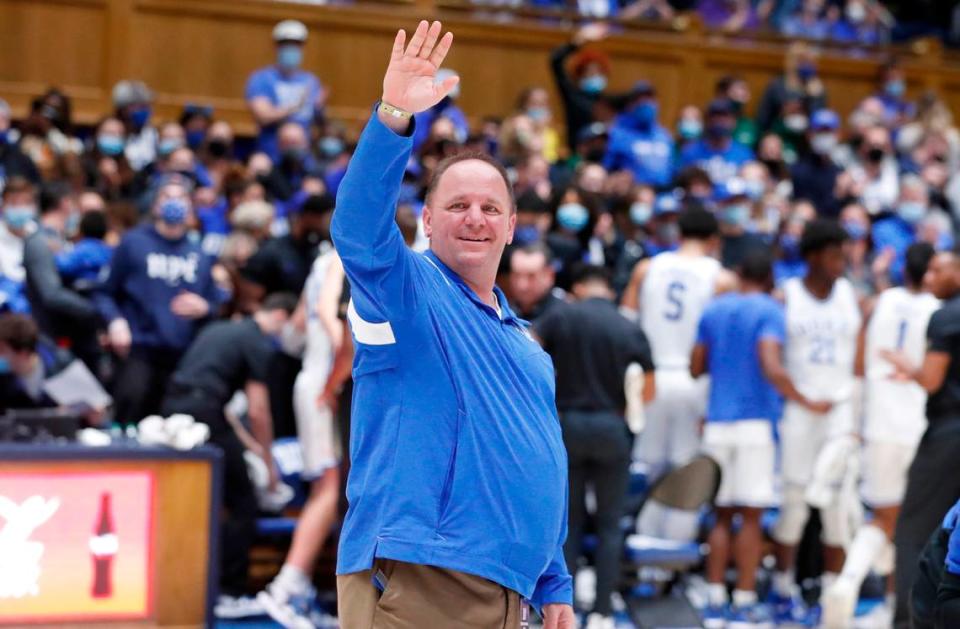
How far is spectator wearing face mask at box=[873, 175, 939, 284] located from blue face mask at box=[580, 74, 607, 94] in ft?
9.35

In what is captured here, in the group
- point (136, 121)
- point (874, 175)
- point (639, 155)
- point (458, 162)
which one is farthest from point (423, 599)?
point (874, 175)

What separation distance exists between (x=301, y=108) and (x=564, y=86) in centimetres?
271

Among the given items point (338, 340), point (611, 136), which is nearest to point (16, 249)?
point (338, 340)

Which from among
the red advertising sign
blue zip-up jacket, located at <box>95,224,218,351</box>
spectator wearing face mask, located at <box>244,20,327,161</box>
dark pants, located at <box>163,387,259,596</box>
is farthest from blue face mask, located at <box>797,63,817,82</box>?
the red advertising sign

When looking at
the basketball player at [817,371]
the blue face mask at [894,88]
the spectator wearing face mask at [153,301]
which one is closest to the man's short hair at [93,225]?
the spectator wearing face mask at [153,301]

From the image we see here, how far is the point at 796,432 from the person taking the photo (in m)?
9.02

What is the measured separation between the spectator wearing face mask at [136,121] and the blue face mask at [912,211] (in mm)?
6488

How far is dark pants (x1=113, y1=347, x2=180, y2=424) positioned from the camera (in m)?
8.69

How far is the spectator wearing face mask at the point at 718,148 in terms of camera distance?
1442 centimetres

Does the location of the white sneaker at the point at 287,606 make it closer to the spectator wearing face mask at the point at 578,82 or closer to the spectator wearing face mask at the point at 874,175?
the spectator wearing face mask at the point at 578,82

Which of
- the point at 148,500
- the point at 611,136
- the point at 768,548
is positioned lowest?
the point at 768,548

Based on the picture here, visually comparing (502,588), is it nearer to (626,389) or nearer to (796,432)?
(626,389)

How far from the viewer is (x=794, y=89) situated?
15953 mm

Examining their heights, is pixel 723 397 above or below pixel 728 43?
below
